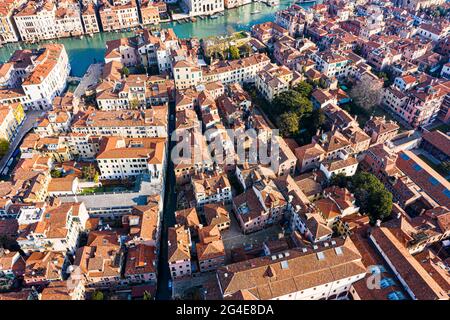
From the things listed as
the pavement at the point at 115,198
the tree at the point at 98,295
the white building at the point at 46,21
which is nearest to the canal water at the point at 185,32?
the white building at the point at 46,21

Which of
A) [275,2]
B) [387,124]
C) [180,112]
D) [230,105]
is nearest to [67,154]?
[180,112]

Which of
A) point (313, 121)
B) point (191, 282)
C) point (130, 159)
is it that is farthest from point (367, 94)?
point (191, 282)

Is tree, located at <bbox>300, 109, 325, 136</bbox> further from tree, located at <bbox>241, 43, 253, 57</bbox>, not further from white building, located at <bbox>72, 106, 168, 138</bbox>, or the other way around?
tree, located at <bbox>241, 43, 253, 57</bbox>

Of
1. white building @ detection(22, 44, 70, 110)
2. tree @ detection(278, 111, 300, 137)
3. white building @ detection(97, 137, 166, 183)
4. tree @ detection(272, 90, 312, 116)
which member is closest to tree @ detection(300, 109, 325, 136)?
tree @ detection(272, 90, 312, 116)

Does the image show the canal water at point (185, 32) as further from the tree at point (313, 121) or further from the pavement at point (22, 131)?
the tree at point (313, 121)

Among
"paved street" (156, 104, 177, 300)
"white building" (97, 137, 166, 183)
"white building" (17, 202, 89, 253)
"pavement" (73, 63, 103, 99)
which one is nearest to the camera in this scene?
"white building" (17, 202, 89, 253)

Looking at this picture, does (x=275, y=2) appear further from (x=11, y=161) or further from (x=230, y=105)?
(x=11, y=161)
